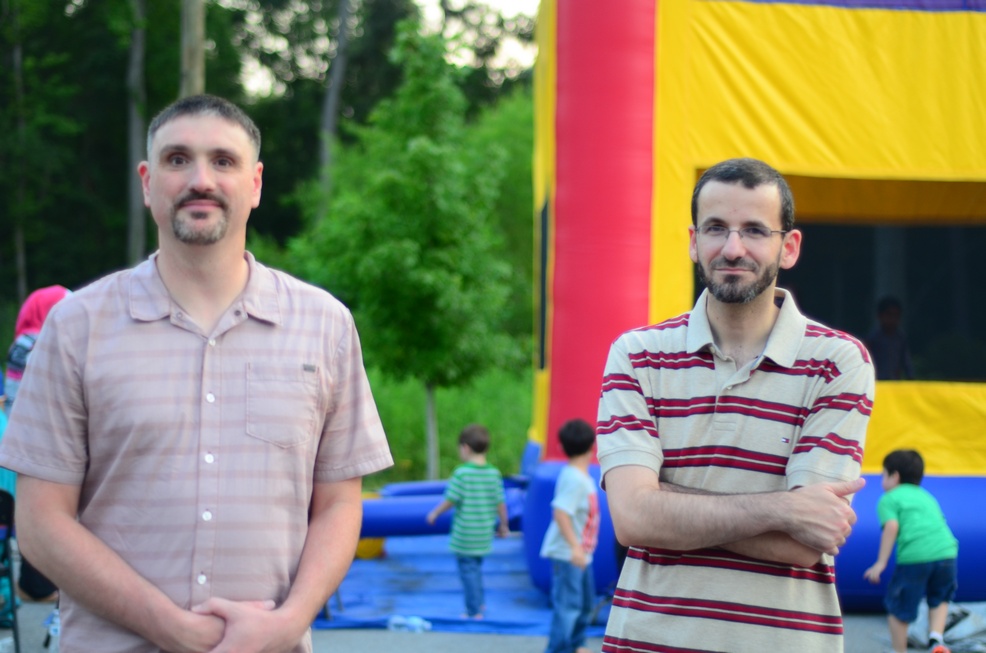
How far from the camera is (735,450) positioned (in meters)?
2.35

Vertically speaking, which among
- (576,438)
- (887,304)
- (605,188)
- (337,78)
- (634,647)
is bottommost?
(634,647)

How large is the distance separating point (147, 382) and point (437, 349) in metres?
10.6

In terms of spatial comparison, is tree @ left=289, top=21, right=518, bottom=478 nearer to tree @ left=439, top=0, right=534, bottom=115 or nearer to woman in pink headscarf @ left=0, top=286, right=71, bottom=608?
woman in pink headscarf @ left=0, top=286, right=71, bottom=608

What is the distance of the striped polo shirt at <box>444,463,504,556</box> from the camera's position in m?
7.46

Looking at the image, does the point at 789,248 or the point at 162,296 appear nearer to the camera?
the point at 162,296

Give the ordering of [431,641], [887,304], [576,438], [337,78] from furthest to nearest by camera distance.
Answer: [337,78], [887,304], [431,641], [576,438]

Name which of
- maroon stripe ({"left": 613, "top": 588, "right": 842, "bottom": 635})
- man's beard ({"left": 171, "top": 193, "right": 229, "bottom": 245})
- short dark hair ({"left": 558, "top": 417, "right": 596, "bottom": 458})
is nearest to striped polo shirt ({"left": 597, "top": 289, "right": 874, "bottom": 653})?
maroon stripe ({"left": 613, "top": 588, "right": 842, "bottom": 635})

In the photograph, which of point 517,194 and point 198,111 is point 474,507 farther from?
point 517,194

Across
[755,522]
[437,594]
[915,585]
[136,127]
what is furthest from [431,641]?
[136,127]

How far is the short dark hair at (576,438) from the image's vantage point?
6391 mm

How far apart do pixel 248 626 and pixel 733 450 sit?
1042 millimetres

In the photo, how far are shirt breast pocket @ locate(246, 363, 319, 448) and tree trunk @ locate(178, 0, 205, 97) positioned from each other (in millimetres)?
10354

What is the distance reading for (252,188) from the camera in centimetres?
236

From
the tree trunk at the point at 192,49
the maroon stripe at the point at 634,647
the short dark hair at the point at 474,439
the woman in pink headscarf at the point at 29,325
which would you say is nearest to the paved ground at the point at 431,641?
the short dark hair at the point at 474,439
